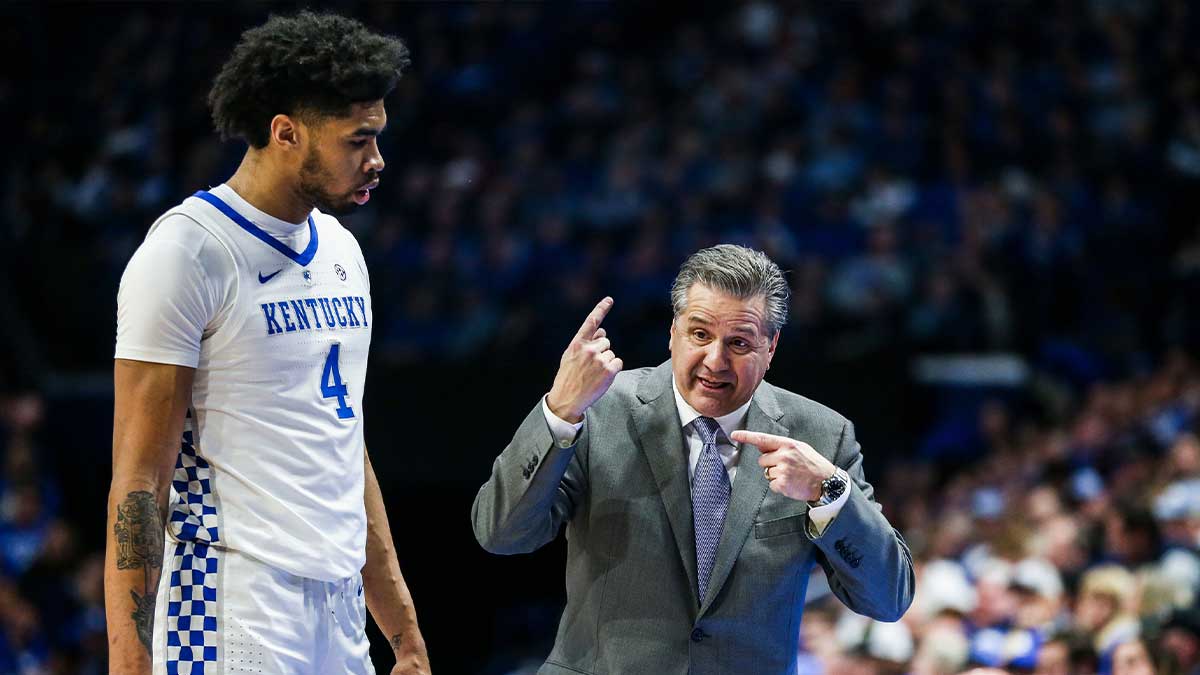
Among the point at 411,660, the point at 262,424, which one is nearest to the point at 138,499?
the point at 262,424

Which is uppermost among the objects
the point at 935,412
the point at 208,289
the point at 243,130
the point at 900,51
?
the point at 900,51

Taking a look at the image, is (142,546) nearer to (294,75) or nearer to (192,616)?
(192,616)

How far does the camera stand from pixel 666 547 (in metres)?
3.52

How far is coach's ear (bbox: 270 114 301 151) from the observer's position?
3186 mm

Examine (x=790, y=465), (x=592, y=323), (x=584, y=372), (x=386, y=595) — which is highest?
(x=592, y=323)

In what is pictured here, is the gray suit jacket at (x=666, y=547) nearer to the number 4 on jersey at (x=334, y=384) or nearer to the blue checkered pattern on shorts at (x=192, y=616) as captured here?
the number 4 on jersey at (x=334, y=384)

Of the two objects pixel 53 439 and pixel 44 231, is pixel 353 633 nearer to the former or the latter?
pixel 53 439

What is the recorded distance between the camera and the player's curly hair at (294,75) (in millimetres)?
3176

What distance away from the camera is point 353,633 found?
3.30 meters

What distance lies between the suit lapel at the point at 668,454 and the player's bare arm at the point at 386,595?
2.09ft

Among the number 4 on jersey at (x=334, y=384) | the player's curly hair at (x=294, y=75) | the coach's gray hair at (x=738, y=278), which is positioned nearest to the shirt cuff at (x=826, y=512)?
the coach's gray hair at (x=738, y=278)

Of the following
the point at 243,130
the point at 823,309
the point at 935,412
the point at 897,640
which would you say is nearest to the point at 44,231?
the point at 823,309

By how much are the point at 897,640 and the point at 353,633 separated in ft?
15.2

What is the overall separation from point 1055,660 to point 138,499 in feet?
14.5
